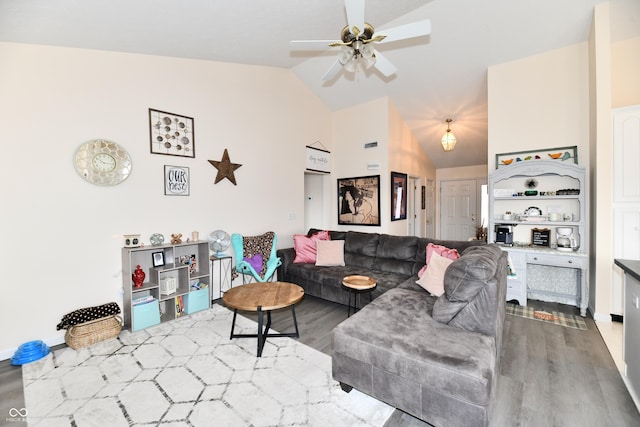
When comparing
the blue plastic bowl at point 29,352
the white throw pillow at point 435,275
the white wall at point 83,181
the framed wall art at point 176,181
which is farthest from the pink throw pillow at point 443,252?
the blue plastic bowl at point 29,352

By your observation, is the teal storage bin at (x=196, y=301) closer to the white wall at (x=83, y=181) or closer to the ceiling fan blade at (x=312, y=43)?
the white wall at (x=83, y=181)

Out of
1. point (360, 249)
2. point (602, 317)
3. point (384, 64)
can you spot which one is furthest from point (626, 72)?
point (360, 249)

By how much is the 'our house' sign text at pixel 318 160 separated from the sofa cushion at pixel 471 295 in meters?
3.77

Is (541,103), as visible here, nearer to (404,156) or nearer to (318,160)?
(404,156)

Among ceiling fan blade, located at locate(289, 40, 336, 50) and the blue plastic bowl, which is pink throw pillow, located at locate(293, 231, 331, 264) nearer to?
ceiling fan blade, located at locate(289, 40, 336, 50)

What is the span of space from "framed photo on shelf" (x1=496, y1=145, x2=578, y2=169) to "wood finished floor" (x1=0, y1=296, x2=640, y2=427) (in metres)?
2.05

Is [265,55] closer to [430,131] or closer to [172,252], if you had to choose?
[172,252]

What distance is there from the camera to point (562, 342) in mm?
2551

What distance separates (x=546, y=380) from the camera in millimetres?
2008

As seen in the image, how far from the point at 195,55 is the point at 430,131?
4.70 metres

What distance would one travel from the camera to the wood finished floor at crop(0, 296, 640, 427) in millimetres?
1655

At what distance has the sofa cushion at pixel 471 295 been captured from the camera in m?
1.75

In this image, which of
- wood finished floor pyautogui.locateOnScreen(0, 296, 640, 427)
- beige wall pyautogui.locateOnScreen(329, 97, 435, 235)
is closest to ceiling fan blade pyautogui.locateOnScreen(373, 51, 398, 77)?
beige wall pyautogui.locateOnScreen(329, 97, 435, 235)

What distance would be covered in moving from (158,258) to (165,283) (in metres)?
0.31
